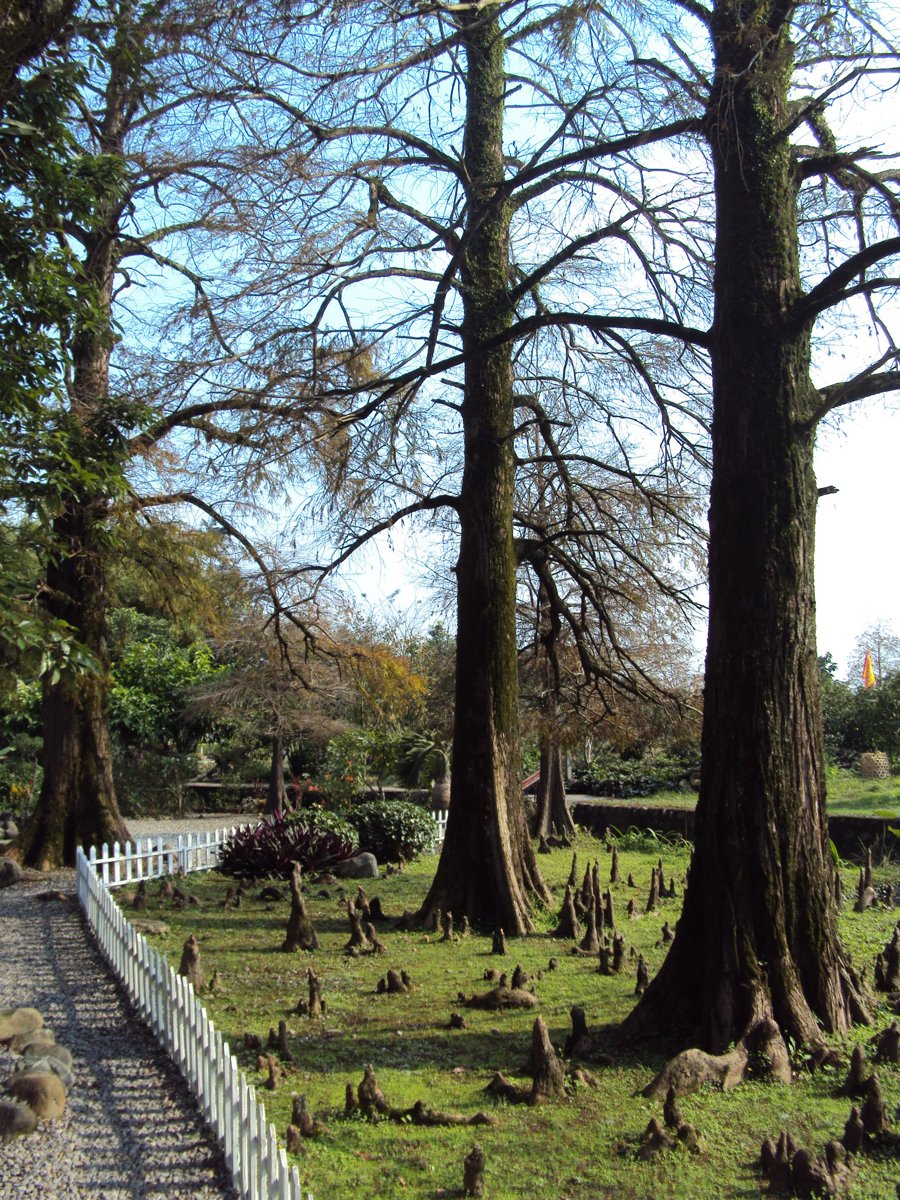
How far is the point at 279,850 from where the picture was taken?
555 inches

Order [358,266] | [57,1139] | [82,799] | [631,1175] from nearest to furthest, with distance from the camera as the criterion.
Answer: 1. [631,1175]
2. [57,1139]
3. [358,266]
4. [82,799]

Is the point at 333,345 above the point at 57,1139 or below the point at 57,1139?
above

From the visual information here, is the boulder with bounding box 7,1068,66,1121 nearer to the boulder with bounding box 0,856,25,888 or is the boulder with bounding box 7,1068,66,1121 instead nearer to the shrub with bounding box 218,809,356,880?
the shrub with bounding box 218,809,356,880

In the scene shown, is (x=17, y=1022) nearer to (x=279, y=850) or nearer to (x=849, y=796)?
(x=279, y=850)

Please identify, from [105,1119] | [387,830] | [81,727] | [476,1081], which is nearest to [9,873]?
[81,727]

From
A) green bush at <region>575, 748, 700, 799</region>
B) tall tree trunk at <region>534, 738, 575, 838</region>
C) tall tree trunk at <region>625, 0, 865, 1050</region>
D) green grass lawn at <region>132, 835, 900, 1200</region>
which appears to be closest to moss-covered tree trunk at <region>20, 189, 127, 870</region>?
green grass lawn at <region>132, 835, 900, 1200</region>

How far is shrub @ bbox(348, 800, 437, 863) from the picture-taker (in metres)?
16.0

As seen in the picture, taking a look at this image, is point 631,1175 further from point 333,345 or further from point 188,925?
point 333,345

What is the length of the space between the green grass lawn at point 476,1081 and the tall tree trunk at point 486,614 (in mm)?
729

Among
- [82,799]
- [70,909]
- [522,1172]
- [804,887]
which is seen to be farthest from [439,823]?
[522,1172]

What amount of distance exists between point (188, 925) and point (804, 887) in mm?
6885

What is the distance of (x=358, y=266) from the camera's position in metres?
9.80

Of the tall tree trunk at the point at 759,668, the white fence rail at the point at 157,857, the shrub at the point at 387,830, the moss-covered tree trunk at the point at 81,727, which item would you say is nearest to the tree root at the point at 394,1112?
the tall tree trunk at the point at 759,668

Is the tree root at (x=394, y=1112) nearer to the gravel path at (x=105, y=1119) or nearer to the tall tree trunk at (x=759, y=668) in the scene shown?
the gravel path at (x=105, y=1119)
